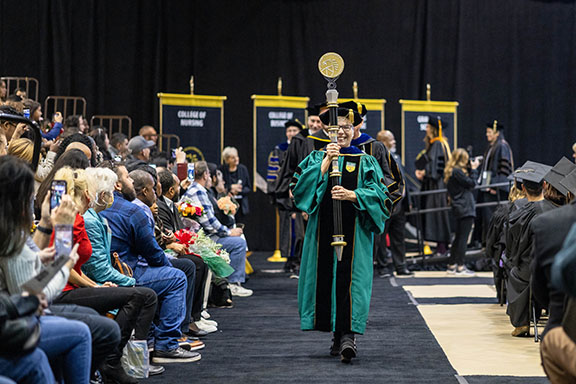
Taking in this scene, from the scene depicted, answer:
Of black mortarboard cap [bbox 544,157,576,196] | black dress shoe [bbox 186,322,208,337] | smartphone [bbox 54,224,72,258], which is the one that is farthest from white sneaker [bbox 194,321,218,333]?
smartphone [bbox 54,224,72,258]

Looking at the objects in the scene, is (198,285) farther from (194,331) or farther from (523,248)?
(523,248)

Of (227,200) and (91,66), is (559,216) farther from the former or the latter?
(91,66)

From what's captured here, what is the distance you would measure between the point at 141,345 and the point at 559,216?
2.56 m

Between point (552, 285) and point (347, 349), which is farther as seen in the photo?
point (347, 349)

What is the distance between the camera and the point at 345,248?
17.9ft

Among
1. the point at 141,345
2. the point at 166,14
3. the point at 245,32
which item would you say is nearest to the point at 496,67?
the point at 245,32

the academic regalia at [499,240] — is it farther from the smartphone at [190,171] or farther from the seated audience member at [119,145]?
the seated audience member at [119,145]

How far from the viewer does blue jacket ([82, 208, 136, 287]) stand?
171 inches

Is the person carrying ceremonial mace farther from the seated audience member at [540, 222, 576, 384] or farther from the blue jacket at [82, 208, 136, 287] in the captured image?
the seated audience member at [540, 222, 576, 384]

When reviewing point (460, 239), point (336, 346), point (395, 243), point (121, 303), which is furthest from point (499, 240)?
point (121, 303)

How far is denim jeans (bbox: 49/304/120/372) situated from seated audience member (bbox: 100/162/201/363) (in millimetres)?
1127

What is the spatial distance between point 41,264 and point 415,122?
31.6ft

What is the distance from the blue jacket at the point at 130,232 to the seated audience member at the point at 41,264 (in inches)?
47.9

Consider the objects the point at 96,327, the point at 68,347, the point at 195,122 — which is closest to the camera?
the point at 68,347
